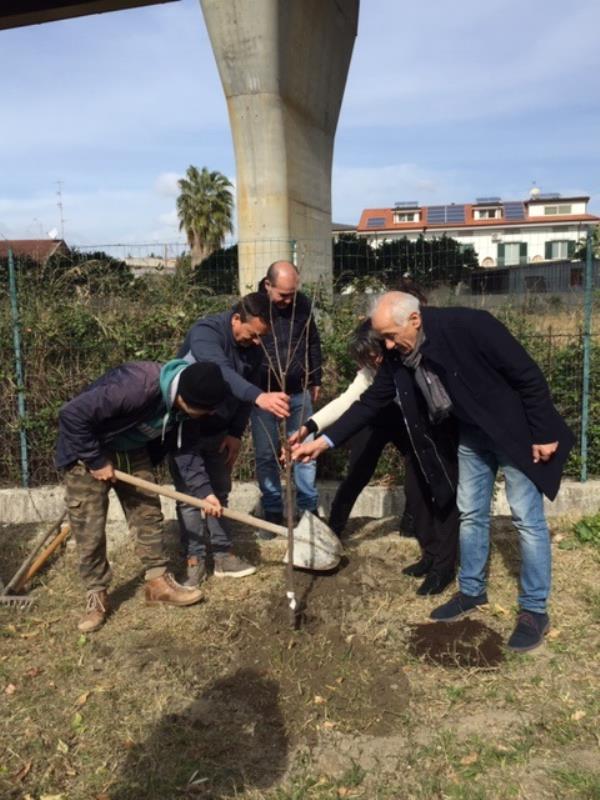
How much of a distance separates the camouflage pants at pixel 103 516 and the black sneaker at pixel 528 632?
197 cm

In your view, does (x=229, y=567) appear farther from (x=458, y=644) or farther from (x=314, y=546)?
(x=458, y=644)

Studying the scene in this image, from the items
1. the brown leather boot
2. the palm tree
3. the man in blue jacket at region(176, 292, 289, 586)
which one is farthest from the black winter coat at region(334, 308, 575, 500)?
the palm tree

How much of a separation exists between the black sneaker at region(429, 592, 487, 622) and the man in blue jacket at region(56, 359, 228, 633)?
52.0 inches

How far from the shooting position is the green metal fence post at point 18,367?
533 cm

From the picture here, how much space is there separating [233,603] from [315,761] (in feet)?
4.52

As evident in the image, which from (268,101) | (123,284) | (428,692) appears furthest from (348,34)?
(428,692)

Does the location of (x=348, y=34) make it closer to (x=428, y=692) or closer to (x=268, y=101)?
(x=268, y=101)

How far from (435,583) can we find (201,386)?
185 cm

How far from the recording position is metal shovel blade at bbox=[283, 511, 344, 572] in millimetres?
3805

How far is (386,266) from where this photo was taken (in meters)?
6.35

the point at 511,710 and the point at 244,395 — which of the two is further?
the point at 244,395

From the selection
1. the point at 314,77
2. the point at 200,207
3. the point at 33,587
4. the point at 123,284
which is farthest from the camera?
the point at 200,207

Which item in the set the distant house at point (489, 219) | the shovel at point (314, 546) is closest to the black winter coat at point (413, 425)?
the shovel at point (314, 546)

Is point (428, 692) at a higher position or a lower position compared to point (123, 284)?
lower
